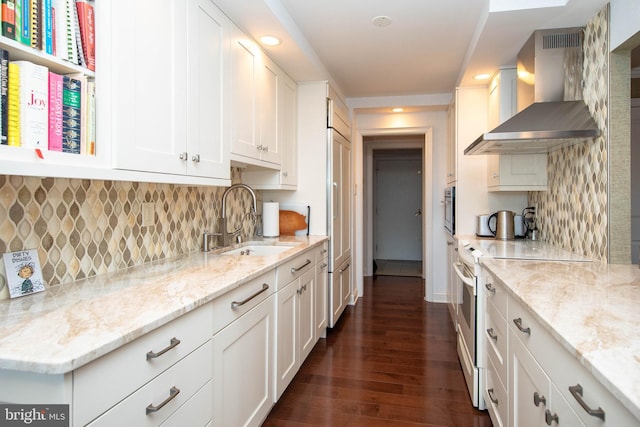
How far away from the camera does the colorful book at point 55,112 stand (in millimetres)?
1125

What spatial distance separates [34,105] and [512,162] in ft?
9.79

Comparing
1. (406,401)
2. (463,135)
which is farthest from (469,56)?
(406,401)

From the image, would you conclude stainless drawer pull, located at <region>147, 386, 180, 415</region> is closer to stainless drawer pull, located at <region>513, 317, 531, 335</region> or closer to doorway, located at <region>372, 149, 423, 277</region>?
stainless drawer pull, located at <region>513, 317, 531, 335</region>

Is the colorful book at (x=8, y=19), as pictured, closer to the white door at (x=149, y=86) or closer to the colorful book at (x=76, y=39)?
the colorful book at (x=76, y=39)

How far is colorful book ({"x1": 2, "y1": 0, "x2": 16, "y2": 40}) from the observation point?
1.01 m

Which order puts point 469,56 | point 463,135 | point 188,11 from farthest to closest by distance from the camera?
1. point 463,135
2. point 469,56
3. point 188,11

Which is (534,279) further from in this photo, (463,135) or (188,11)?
(463,135)

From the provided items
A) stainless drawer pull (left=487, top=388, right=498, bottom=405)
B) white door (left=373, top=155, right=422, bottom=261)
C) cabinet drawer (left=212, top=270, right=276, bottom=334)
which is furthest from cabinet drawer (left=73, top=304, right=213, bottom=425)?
white door (left=373, top=155, right=422, bottom=261)

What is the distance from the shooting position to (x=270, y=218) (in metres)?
3.17

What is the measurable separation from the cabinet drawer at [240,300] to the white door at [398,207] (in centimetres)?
590

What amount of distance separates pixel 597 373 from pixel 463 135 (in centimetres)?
304

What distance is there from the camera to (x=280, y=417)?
2135mm

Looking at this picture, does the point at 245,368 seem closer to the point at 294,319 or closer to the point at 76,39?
the point at 294,319

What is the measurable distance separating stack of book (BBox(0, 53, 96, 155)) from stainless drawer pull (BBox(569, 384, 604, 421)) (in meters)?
1.53
